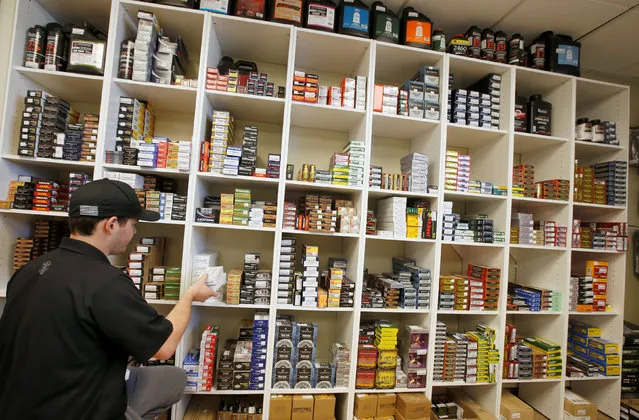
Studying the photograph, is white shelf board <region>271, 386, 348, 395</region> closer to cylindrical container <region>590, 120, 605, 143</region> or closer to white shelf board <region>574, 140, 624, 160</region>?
white shelf board <region>574, 140, 624, 160</region>

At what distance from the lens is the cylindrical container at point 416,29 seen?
2.70 m

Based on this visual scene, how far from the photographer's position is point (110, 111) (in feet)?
7.53

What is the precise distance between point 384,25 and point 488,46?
1096 mm

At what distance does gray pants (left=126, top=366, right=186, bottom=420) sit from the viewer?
183 centimetres

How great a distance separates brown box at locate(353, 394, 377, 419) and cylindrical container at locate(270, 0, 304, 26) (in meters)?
3.23

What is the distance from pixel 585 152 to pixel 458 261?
191 centimetres

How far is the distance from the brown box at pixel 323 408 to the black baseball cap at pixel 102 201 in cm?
201

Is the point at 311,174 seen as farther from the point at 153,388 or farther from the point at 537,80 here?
the point at 537,80

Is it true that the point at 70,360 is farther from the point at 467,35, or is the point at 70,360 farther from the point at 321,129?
the point at 467,35

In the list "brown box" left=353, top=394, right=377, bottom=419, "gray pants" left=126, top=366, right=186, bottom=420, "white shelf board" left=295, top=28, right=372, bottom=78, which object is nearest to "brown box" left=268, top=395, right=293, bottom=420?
"brown box" left=353, top=394, right=377, bottom=419

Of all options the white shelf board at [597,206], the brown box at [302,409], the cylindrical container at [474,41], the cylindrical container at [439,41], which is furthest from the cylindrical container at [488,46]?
the brown box at [302,409]

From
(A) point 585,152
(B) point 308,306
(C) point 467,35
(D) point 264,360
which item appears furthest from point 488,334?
(C) point 467,35

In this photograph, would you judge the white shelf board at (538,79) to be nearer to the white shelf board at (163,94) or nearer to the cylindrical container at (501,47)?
the cylindrical container at (501,47)

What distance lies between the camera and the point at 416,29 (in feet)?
8.85
